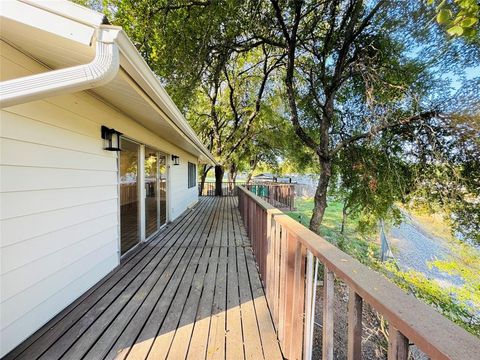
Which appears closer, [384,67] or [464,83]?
[464,83]

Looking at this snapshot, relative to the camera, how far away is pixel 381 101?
4.85 meters

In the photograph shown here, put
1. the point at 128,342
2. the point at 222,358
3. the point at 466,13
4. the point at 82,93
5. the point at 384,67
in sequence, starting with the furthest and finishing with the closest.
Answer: the point at 384,67 < the point at 82,93 < the point at 128,342 < the point at 222,358 < the point at 466,13

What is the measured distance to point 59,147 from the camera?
7.55ft

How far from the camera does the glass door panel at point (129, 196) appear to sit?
3791 mm

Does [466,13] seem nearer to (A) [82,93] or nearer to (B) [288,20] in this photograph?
(A) [82,93]

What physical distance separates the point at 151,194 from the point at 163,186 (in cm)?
92

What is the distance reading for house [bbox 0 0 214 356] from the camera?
4.85 feet

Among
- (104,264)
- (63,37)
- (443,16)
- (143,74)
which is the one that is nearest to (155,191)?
(104,264)

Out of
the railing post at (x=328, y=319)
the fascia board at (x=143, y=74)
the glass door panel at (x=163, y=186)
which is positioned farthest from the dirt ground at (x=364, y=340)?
the glass door panel at (x=163, y=186)

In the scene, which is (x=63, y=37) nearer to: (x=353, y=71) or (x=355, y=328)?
(x=355, y=328)

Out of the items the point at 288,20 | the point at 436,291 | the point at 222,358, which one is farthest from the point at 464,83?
the point at 222,358

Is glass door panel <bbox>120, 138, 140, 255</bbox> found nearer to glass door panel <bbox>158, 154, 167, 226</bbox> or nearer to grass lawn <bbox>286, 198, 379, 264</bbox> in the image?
glass door panel <bbox>158, 154, 167, 226</bbox>

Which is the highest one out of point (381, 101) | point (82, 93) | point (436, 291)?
point (381, 101)

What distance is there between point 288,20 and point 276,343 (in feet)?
22.9
